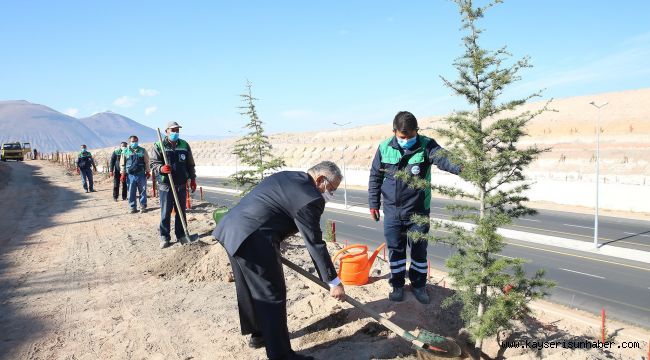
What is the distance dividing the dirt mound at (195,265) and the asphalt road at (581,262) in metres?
4.39

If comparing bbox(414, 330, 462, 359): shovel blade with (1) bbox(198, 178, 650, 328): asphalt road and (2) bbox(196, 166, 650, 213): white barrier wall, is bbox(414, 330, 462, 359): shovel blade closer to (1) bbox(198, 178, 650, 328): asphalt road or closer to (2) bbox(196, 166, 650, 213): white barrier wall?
(1) bbox(198, 178, 650, 328): asphalt road

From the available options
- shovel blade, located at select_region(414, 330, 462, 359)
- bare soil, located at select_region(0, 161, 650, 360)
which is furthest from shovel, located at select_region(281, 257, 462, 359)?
bare soil, located at select_region(0, 161, 650, 360)

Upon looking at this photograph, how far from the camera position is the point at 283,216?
12.3ft

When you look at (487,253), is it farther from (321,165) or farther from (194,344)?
(194,344)

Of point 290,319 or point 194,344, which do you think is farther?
point 290,319

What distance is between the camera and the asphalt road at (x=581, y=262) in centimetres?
991

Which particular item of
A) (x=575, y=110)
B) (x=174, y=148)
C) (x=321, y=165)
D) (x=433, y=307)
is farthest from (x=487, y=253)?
(x=575, y=110)

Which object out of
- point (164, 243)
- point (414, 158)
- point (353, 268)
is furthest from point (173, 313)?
point (414, 158)

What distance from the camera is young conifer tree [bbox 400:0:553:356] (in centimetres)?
404

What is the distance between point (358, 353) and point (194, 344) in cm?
174

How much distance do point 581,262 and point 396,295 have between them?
11195 millimetres

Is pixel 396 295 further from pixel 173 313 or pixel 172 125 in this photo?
pixel 172 125

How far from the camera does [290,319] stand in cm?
505

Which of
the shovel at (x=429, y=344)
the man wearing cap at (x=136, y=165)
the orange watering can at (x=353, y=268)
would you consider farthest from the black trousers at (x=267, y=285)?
the man wearing cap at (x=136, y=165)
